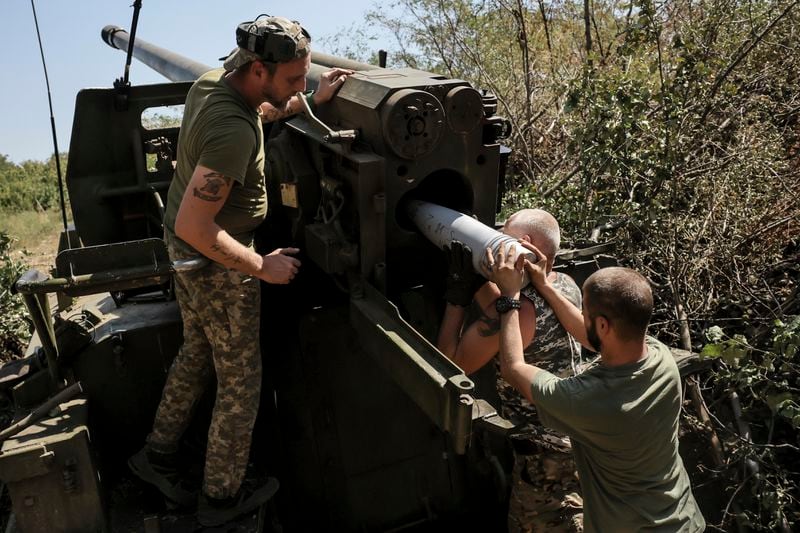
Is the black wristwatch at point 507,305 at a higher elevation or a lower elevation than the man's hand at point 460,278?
lower

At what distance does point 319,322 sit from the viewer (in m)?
3.81

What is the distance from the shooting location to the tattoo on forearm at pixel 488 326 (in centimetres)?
309

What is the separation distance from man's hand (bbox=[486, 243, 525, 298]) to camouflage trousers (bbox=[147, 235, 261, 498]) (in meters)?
1.07

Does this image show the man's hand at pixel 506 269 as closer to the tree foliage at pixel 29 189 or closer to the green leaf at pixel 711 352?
the green leaf at pixel 711 352

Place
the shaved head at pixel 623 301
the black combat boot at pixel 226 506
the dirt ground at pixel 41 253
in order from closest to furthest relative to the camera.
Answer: the shaved head at pixel 623 301 < the black combat boot at pixel 226 506 < the dirt ground at pixel 41 253

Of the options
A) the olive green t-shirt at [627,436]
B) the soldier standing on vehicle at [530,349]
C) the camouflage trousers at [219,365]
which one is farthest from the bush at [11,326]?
the olive green t-shirt at [627,436]

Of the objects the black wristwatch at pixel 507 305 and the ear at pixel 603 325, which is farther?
the black wristwatch at pixel 507 305

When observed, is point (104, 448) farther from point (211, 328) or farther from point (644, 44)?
point (644, 44)

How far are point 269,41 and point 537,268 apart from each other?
139 centimetres

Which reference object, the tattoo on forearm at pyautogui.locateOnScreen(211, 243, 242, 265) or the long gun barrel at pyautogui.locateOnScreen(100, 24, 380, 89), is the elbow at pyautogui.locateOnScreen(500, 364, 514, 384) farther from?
the long gun barrel at pyautogui.locateOnScreen(100, 24, 380, 89)

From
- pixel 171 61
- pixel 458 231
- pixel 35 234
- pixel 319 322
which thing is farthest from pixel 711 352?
pixel 35 234

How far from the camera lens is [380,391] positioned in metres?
3.98

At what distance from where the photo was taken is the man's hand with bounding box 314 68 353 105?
3.45m

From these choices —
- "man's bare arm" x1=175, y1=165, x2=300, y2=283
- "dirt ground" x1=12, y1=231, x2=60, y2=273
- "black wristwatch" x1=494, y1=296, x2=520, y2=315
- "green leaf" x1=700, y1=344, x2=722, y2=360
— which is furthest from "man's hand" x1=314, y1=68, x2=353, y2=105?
"dirt ground" x1=12, y1=231, x2=60, y2=273
